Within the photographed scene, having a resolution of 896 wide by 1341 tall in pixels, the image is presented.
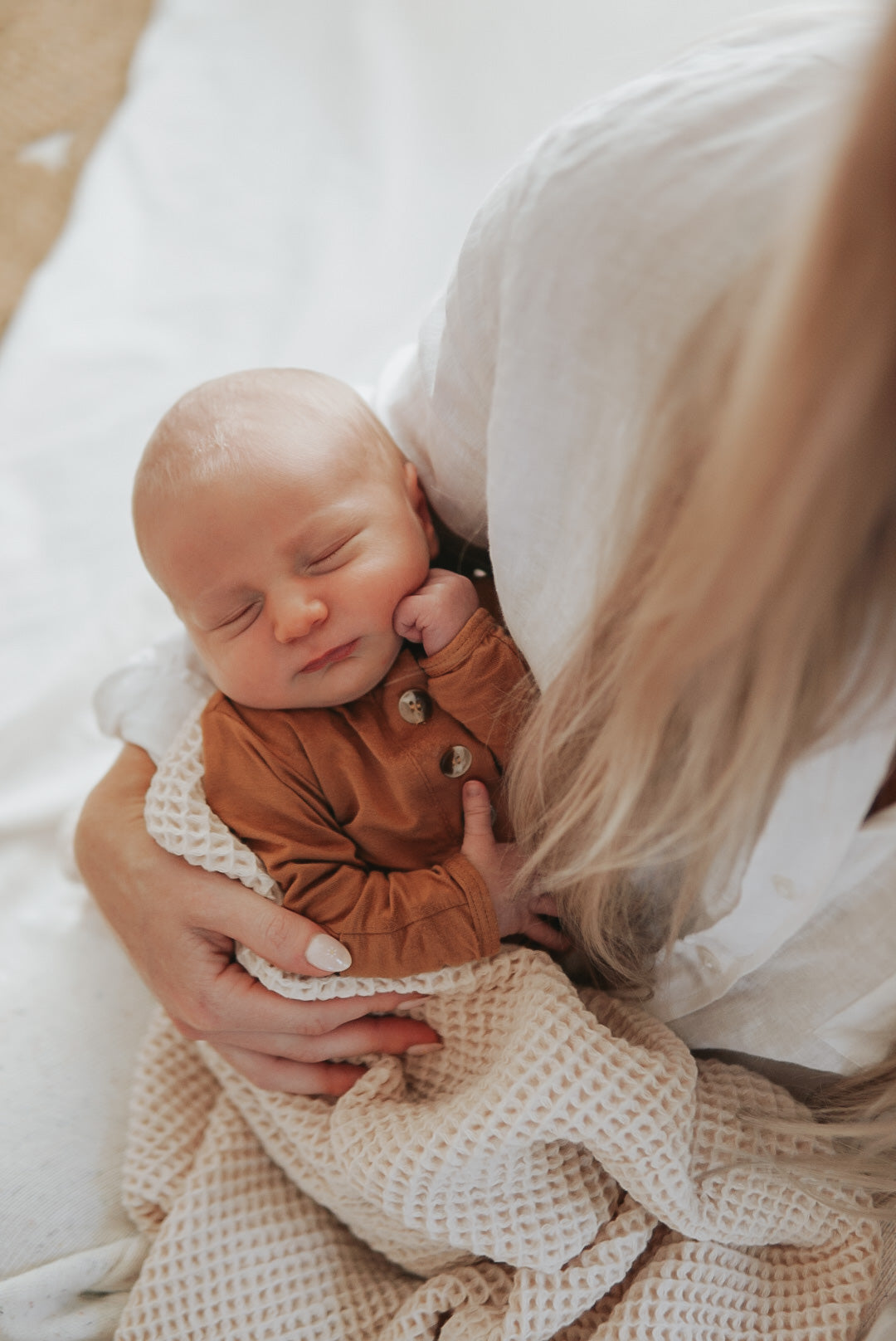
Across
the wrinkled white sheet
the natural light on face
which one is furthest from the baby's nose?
the wrinkled white sheet

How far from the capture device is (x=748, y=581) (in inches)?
19.0

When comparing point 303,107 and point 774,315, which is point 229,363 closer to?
point 303,107

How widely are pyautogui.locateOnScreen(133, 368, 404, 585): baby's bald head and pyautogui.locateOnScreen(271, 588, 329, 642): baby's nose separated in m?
0.10

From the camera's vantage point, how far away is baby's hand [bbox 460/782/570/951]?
783 millimetres

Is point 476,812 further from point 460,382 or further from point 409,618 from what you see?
point 460,382

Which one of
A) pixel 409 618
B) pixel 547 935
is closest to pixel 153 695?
pixel 409 618

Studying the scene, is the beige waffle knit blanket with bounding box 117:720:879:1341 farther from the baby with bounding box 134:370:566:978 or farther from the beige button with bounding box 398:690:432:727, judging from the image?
the beige button with bounding box 398:690:432:727

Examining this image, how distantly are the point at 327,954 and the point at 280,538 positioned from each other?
1.07ft

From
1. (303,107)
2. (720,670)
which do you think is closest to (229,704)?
(720,670)

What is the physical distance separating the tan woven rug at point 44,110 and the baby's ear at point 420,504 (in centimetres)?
82

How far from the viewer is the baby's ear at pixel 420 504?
0.85 metres

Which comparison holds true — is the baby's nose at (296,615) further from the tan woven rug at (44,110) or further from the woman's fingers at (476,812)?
the tan woven rug at (44,110)

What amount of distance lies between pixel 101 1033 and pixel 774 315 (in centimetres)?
88

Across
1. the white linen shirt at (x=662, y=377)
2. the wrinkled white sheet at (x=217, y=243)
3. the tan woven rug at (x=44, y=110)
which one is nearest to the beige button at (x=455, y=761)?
the white linen shirt at (x=662, y=377)
